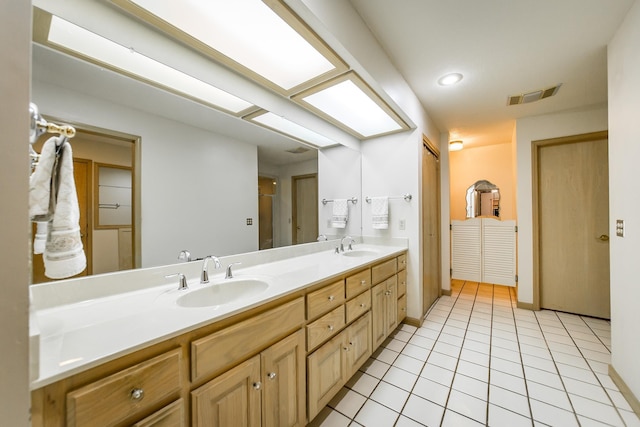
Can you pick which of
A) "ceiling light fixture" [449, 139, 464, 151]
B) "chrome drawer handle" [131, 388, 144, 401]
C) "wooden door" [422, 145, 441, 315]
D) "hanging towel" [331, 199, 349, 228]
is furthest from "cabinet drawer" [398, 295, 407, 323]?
"ceiling light fixture" [449, 139, 464, 151]

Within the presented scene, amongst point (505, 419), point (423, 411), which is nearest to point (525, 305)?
point (505, 419)

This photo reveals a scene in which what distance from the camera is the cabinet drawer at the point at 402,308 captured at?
2.29 metres

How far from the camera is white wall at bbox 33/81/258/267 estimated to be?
3.45ft

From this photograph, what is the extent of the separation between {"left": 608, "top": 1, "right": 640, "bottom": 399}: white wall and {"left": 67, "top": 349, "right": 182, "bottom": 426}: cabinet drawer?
2.26m

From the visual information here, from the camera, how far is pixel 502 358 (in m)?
1.89

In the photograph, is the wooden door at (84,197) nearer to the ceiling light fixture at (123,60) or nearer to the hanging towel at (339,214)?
the ceiling light fixture at (123,60)

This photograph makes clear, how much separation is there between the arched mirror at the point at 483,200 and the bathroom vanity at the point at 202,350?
10.5ft

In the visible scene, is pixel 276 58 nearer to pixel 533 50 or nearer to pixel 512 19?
pixel 512 19

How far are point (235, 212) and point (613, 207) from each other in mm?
2496

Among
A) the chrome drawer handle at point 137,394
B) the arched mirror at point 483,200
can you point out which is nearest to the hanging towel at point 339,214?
the chrome drawer handle at point 137,394

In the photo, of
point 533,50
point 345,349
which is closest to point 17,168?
point 345,349

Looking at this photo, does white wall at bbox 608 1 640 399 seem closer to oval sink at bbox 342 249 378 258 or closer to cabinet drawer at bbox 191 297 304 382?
oval sink at bbox 342 249 378 258

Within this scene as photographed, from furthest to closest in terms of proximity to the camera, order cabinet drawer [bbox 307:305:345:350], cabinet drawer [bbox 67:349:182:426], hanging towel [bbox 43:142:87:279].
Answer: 1. cabinet drawer [bbox 307:305:345:350]
2. hanging towel [bbox 43:142:87:279]
3. cabinet drawer [bbox 67:349:182:426]

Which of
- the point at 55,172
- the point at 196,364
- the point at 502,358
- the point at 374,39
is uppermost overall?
the point at 374,39
